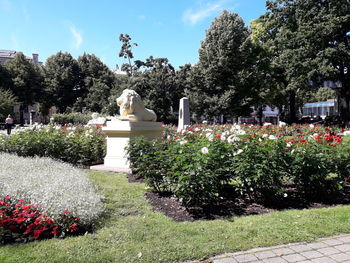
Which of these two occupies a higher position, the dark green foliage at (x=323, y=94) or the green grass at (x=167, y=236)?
the dark green foliage at (x=323, y=94)

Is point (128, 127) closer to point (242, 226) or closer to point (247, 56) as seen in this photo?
point (242, 226)

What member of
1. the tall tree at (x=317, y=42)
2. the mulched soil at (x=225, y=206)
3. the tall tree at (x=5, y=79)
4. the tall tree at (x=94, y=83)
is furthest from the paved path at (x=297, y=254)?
the tall tree at (x=5, y=79)

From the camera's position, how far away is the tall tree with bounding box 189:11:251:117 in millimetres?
25156

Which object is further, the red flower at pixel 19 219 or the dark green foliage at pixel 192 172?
the dark green foliage at pixel 192 172

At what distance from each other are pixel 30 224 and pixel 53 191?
92 cm

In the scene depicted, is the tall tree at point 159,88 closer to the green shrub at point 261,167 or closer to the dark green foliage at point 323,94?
the green shrub at point 261,167

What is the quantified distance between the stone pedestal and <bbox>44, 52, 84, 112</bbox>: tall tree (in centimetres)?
3898

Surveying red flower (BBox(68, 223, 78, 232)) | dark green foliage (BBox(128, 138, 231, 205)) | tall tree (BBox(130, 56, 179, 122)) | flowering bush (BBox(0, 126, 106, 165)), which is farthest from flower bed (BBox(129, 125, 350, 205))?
tall tree (BBox(130, 56, 179, 122))

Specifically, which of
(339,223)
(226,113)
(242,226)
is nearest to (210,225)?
(242,226)

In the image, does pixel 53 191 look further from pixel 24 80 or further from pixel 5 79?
pixel 5 79

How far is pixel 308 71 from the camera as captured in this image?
69.3 feet

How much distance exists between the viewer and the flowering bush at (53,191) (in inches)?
148

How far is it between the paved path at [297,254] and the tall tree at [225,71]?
2181cm

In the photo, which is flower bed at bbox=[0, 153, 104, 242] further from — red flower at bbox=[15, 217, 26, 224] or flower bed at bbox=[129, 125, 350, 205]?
flower bed at bbox=[129, 125, 350, 205]
